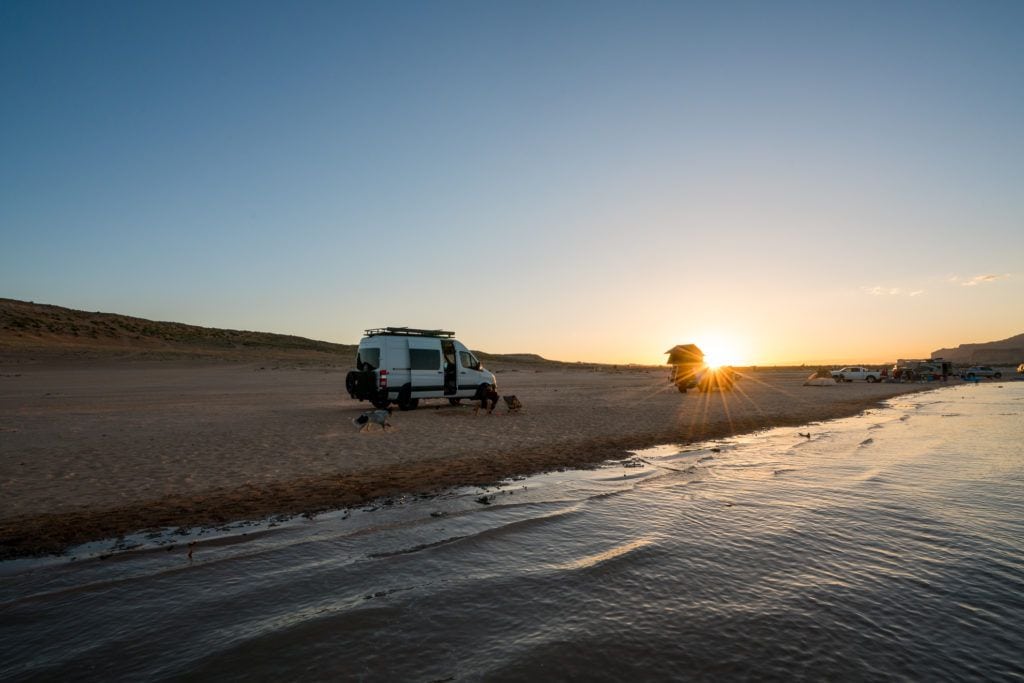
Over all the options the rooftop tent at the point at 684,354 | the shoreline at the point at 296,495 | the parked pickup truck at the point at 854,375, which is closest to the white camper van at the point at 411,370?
the shoreline at the point at 296,495

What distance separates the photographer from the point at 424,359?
22922 millimetres

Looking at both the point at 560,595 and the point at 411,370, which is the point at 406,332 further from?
the point at 560,595

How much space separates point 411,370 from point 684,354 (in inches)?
936

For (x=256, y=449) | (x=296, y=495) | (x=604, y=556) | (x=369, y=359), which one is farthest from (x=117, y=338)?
(x=604, y=556)

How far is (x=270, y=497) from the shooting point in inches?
339

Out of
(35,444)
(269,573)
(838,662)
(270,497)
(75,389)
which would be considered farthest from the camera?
(75,389)

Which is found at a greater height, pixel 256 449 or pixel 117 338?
pixel 117 338

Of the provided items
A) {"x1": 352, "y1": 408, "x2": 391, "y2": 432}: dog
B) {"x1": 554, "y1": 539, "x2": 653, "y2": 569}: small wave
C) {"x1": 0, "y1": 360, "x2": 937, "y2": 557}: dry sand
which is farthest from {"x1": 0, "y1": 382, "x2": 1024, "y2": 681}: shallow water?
{"x1": 352, "y1": 408, "x2": 391, "y2": 432}: dog

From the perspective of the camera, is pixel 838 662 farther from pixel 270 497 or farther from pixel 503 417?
pixel 503 417

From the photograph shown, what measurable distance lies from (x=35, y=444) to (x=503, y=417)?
1384 centimetres

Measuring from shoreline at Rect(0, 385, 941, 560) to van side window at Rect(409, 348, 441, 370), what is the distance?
9432 millimetres

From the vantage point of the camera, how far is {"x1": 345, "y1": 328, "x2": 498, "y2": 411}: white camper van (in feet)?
71.4

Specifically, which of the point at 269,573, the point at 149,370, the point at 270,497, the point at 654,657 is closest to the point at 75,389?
the point at 149,370

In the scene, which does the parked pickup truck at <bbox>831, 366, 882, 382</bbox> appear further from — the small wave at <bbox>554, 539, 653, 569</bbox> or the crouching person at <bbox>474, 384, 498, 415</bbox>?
the small wave at <bbox>554, 539, 653, 569</bbox>
